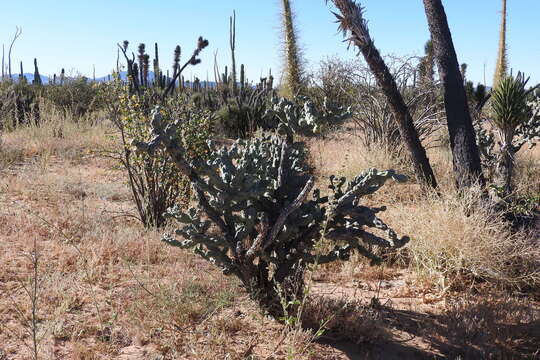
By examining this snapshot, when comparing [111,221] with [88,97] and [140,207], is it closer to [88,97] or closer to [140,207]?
[140,207]

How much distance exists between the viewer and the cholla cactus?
10.6ft

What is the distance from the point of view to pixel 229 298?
12.4 feet

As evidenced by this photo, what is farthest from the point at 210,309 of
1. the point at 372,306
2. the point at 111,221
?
the point at 111,221

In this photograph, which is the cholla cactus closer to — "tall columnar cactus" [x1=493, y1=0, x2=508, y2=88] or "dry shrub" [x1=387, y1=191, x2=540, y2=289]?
"dry shrub" [x1=387, y1=191, x2=540, y2=289]

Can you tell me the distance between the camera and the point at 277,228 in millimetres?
3107

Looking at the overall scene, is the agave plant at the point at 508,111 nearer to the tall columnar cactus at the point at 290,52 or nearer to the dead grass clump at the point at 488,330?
the dead grass clump at the point at 488,330

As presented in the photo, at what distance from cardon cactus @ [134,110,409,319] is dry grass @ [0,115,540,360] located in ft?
1.18

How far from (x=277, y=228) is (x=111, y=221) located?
3.16m

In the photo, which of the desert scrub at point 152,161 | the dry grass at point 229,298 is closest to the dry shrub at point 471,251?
the dry grass at point 229,298

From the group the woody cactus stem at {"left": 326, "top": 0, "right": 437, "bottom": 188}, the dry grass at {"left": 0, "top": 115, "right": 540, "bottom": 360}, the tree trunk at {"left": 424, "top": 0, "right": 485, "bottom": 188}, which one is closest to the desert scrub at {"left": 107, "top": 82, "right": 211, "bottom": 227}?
the dry grass at {"left": 0, "top": 115, "right": 540, "bottom": 360}

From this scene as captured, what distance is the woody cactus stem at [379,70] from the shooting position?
6.05 meters

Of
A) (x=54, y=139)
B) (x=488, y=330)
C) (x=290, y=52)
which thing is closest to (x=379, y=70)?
(x=488, y=330)

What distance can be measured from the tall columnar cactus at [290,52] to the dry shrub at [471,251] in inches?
381

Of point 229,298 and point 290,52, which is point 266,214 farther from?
point 290,52
